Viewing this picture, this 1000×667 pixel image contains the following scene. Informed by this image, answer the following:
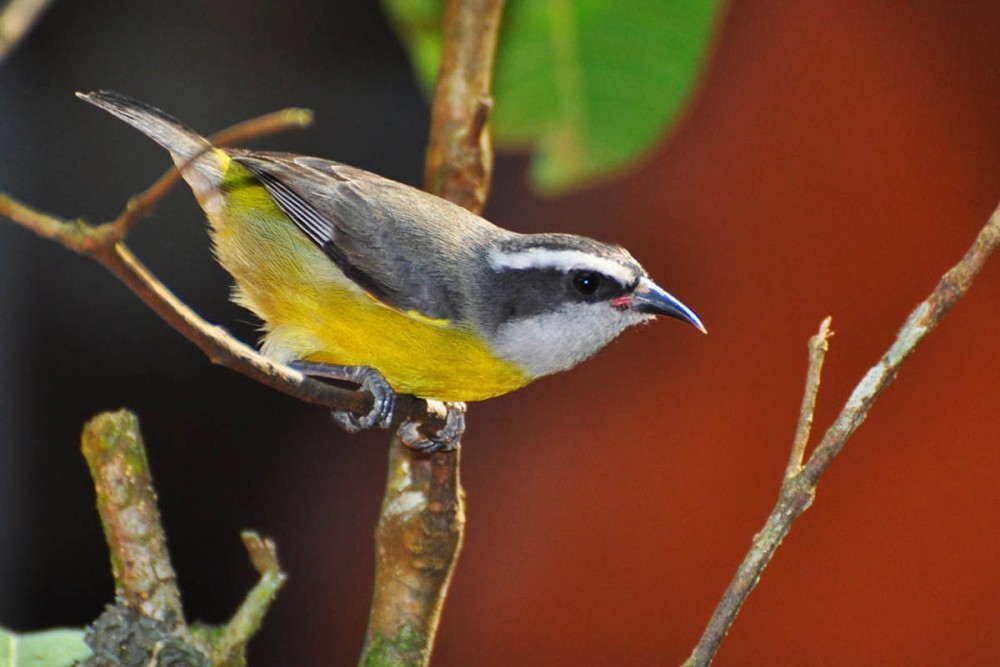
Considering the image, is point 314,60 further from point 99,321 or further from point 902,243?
point 902,243

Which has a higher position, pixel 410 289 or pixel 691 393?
pixel 691 393

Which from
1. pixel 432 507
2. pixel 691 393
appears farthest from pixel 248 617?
pixel 691 393

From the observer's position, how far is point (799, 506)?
3.07ft

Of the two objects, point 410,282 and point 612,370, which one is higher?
point 612,370

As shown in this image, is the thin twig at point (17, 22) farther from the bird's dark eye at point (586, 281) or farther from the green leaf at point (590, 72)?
the green leaf at point (590, 72)

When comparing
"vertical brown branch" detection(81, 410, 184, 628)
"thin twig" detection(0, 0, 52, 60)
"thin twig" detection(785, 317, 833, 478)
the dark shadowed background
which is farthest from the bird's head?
the dark shadowed background

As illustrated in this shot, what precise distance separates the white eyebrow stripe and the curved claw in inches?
7.7

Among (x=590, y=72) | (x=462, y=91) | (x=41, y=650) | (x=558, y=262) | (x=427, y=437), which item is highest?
(x=590, y=72)

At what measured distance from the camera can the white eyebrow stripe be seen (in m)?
1.23

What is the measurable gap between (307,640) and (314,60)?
3.80 ft

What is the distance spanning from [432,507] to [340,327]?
0.23 meters

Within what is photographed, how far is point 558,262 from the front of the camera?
1.26 meters

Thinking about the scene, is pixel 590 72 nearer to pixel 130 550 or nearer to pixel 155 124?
pixel 155 124

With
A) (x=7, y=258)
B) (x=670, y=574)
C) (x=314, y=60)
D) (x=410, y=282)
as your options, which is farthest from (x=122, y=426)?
(x=670, y=574)
